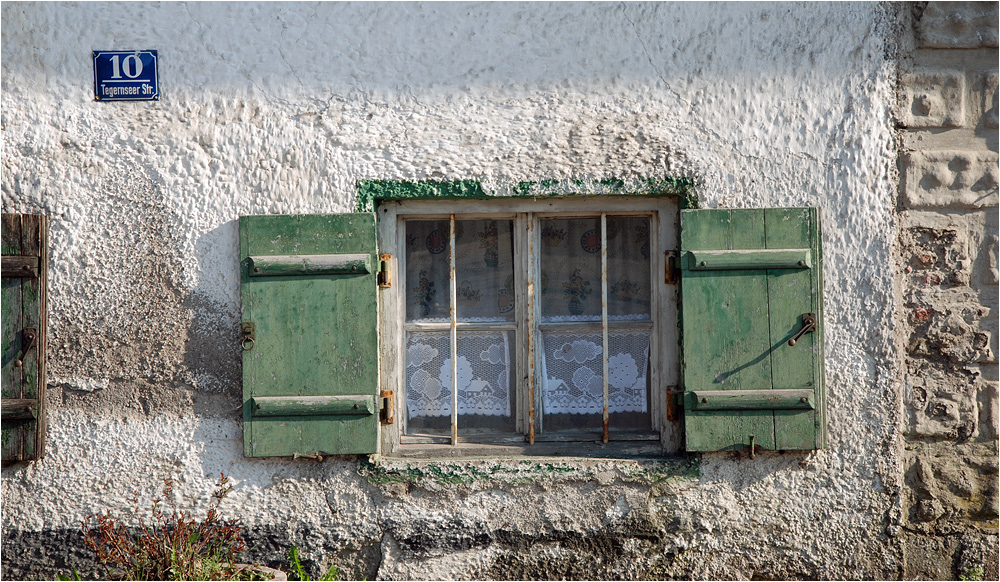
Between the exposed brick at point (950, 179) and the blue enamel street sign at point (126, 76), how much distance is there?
2.85 m

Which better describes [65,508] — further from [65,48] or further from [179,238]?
[65,48]

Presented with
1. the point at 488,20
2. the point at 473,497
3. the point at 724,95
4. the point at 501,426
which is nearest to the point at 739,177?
the point at 724,95

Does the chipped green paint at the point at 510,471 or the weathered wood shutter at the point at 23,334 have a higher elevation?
the weathered wood shutter at the point at 23,334

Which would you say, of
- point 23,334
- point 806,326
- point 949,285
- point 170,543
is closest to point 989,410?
point 949,285

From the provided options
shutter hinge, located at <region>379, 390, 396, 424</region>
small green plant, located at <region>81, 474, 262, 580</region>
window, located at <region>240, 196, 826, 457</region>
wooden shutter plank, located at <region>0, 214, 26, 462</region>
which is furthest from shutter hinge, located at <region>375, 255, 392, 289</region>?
wooden shutter plank, located at <region>0, 214, 26, 462</region>

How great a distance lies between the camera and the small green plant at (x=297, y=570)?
8.51 feet

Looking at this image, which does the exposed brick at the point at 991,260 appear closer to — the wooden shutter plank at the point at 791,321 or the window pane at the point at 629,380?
the wooden shutter plank at the point at 791,321

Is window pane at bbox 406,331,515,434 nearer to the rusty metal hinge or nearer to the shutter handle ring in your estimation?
the rusty metal hinge

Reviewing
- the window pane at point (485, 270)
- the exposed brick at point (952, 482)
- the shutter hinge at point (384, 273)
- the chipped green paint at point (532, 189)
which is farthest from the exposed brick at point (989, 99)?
the shutter hinge at point (384, 273)

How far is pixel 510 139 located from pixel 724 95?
827 mm

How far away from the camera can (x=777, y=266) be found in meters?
2.49

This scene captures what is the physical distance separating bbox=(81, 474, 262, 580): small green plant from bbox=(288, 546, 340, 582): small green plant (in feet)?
0.42

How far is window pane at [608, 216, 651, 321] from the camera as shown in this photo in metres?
2.71

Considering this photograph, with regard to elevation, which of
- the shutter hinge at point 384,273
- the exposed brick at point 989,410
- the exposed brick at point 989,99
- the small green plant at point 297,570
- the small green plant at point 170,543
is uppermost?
the exposed brick at point 989,99
